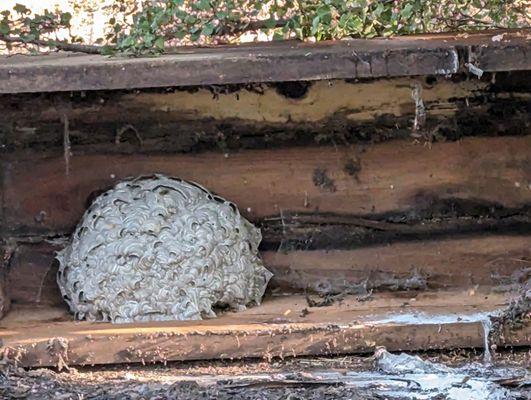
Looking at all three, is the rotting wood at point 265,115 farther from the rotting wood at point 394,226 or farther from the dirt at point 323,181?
the rotting wood at point 394,226

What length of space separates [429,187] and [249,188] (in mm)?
432

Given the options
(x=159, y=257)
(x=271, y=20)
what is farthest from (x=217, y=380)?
(x=271, y=20)

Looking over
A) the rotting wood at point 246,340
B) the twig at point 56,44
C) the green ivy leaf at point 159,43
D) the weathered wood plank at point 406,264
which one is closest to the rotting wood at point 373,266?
the weathered wood plank at point 406,264

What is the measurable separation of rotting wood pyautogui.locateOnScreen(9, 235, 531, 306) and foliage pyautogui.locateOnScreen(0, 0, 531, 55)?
20.3 inches

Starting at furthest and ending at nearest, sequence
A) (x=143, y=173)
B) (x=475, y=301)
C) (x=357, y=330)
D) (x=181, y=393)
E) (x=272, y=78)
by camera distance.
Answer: (x=143, y=173) → (x=475, y=301) → (x=357, y=330) → (x=272, y=78) → (x=181, y=393)

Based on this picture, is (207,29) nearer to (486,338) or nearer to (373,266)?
(373,266)

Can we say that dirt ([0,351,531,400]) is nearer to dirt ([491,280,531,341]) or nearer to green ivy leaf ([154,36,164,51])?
dirt ([491,280,531,341])

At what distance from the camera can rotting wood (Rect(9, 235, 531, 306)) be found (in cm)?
223

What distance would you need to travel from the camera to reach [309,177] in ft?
7.36

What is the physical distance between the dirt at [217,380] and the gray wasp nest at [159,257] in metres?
0.26

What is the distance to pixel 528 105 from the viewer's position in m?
2.16

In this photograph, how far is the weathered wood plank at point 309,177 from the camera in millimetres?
2217

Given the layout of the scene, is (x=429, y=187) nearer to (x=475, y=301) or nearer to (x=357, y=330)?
(x=475, y=301)

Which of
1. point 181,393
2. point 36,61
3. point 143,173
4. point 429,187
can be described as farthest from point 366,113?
point 181,393
